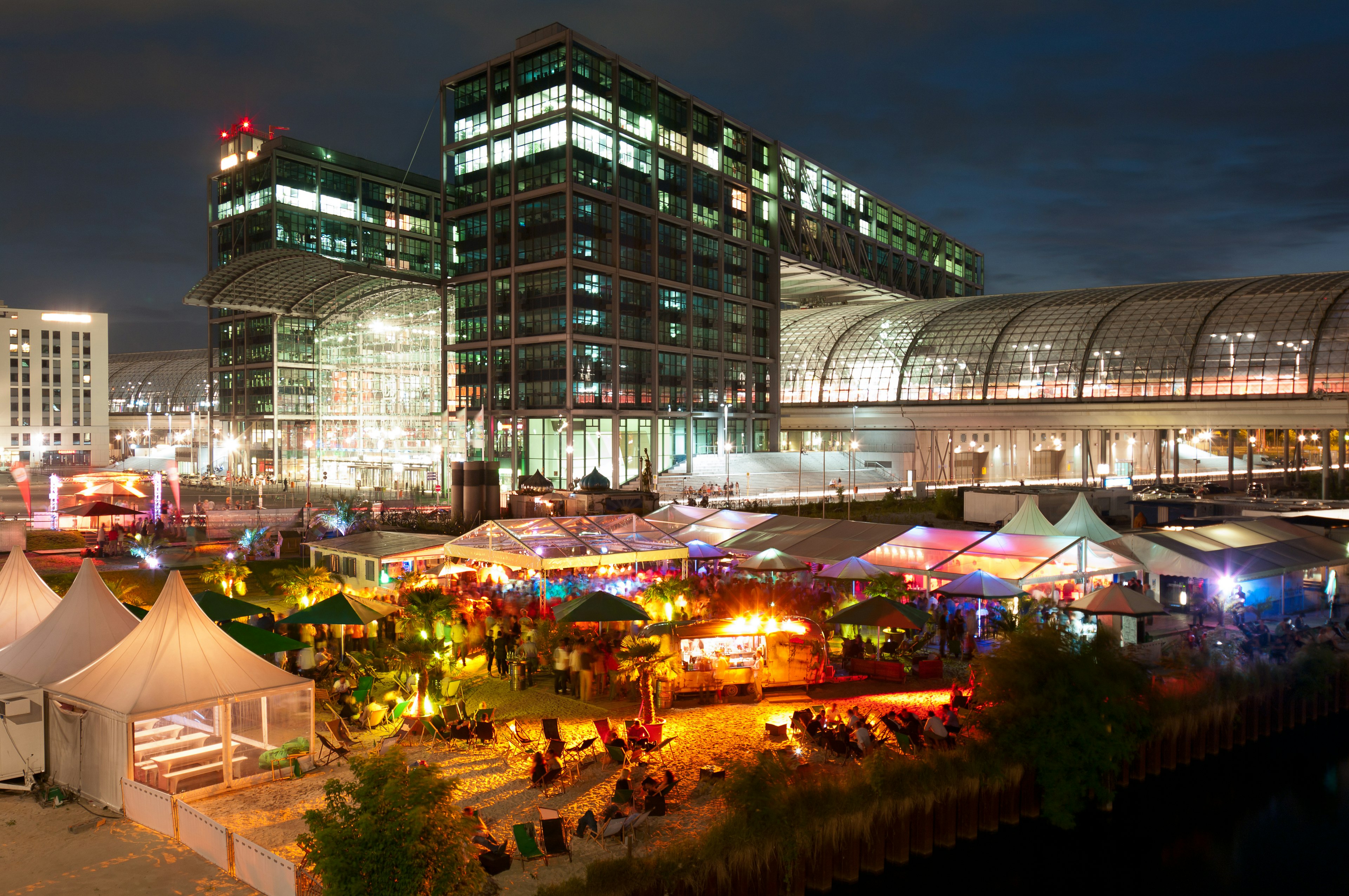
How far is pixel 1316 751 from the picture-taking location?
24.3 m

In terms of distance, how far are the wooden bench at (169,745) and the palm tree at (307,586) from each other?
1142 centimetres

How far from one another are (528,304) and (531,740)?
62631 mm

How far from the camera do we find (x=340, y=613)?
22.8 m

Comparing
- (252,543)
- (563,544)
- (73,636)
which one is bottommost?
(252,543)

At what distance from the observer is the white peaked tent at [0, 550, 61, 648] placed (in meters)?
20.8

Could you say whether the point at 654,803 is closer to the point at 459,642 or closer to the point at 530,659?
the point at 530,659

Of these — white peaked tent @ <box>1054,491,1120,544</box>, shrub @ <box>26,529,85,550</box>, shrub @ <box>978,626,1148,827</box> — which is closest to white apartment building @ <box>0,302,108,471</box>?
shrub @ <box>26,529,85,550</box>

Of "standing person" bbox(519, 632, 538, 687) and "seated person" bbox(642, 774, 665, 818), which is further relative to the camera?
"standing person" bbox(519, 632, 538, 687)

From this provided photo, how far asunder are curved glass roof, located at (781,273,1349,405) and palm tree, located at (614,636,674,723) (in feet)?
220

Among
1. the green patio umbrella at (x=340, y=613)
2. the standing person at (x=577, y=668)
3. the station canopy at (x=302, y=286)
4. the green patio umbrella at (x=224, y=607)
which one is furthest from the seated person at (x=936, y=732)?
the station canopy at (x=302, y=286)

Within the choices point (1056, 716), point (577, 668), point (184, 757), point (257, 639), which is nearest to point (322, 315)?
point (257, 639)

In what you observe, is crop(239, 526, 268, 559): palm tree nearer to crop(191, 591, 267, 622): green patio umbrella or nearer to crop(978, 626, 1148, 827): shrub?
crop(191, 591, 267, 622): green patio umbrella

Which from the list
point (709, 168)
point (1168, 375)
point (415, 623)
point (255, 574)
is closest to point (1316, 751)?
point (415, 623)

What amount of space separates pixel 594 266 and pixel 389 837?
67.8 metres
